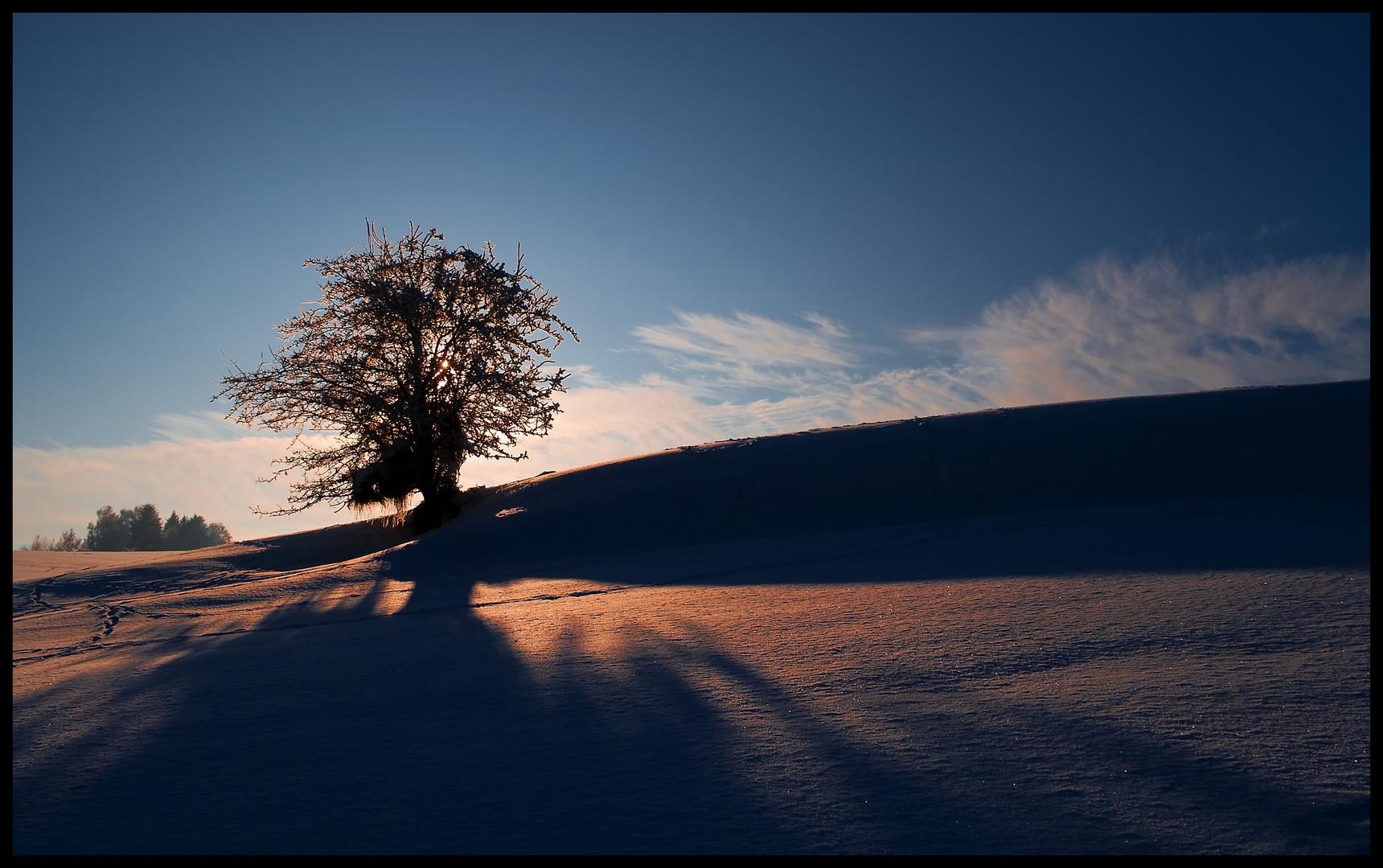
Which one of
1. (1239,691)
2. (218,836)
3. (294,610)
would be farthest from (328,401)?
(1239,691)

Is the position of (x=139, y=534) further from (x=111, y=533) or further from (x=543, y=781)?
(x=543, y=781)

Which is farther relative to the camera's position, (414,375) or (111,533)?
(111,533)

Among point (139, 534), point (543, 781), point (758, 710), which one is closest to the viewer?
point (543, 781)

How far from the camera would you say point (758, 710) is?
2508mm

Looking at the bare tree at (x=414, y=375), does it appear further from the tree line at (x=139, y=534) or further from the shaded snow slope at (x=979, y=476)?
the tree line at (x=139, y=534)

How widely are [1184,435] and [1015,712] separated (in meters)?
9.02

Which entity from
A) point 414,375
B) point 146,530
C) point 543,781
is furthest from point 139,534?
point 543,781

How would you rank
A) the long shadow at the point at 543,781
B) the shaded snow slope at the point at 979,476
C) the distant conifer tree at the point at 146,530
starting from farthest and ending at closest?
1. the distant conifer tree at the point at 146,530
2. the shaded snow slope at the point at 979,476
3. the long shadow at the point at 543,781

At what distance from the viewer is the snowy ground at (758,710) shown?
176 centimetres

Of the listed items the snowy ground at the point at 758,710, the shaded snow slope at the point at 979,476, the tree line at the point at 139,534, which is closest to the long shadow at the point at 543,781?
the snowy ground at the point at 758,710

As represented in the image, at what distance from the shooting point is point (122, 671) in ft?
12.2

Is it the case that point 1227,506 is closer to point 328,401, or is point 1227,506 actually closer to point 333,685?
point 333,685

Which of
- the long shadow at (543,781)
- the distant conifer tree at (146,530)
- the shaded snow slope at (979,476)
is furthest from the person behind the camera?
the distant conifer tree at (146,530)

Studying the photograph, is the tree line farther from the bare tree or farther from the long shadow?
the long shadow
